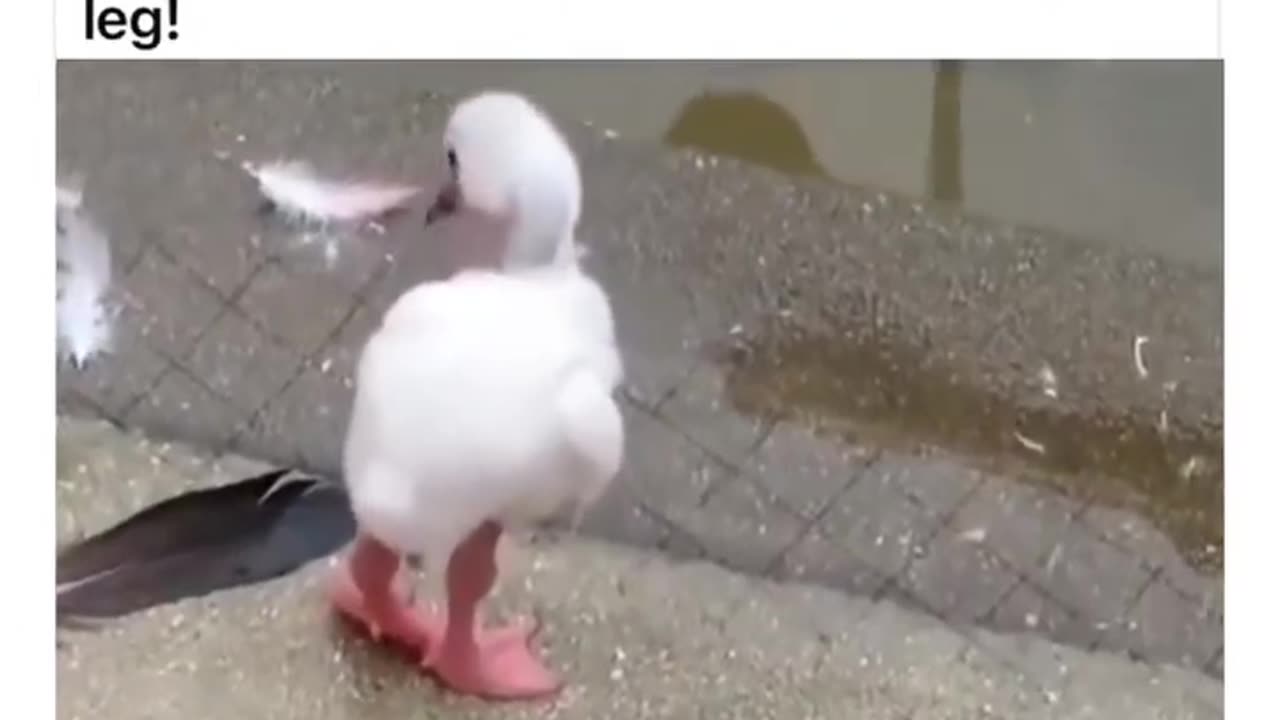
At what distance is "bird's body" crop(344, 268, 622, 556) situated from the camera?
1.80ft

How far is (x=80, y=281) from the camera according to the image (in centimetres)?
57

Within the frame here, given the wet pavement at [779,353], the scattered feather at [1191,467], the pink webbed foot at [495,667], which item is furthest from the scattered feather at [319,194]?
the scattered feather at [1191,467]

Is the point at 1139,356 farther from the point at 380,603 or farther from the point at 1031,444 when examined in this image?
the point at 380,603

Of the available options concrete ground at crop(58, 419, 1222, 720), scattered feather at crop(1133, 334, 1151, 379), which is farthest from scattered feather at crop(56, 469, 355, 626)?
scattered feather at crop(1133, 334, 1151, 379)

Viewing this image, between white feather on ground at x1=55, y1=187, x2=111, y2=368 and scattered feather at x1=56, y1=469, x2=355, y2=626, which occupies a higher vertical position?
white feather on ground at x1=55, y1=187, x2=111, y2=368

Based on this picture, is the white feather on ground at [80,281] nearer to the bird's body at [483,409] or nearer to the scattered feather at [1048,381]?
the bird's body at [483,409]

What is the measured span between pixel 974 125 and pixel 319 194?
19cm

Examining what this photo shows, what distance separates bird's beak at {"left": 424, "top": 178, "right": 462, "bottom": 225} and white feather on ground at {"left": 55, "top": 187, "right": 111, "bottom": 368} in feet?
0.31

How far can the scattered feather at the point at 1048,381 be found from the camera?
59 cm

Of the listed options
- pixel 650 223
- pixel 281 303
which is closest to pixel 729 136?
pixel 650 223

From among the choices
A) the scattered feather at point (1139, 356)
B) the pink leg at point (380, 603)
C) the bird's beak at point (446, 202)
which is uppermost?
the bird's beak at point (446, 202)

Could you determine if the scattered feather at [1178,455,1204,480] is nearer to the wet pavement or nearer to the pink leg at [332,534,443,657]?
the wet pavement
